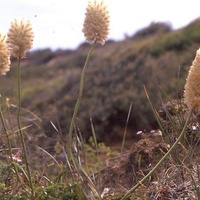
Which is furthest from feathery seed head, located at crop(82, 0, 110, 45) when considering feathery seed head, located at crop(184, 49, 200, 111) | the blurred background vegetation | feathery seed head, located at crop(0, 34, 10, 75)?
the blurred background vegetation

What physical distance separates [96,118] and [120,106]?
61 centimetres

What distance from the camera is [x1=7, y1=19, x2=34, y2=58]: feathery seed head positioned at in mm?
2854

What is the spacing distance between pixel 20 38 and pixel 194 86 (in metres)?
0.90

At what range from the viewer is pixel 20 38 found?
285 centimetres

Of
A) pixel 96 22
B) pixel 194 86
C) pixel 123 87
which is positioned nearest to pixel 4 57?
pixel 96 22

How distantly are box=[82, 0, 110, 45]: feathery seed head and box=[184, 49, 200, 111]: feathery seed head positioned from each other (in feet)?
1.92

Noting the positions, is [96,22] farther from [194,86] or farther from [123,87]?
[123,87]

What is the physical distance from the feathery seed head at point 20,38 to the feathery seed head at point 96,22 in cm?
30

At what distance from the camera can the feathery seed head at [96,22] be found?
294cm

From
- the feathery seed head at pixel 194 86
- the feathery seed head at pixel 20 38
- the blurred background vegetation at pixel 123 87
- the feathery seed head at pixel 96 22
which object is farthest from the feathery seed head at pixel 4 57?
the blurred background vegetation at pixel 123 87

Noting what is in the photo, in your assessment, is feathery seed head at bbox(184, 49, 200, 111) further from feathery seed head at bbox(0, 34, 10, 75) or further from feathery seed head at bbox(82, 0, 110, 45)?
feathery seed head at bbox(0, 34, 10, 75)

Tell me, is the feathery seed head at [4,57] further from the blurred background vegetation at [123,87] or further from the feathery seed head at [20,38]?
the blurred background vegetation at [123,87]

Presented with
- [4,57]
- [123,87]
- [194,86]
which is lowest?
[123,87]

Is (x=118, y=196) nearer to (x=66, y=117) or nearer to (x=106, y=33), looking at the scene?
(x=106, y=33)
